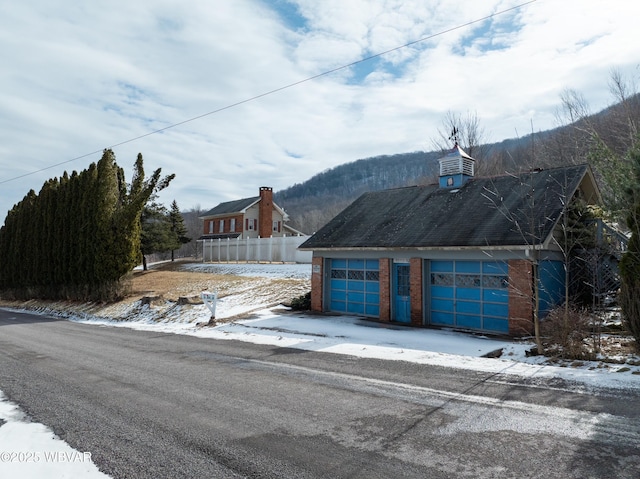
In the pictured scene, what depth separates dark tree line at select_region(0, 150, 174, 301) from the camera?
26312 mm

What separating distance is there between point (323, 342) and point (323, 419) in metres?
6.92

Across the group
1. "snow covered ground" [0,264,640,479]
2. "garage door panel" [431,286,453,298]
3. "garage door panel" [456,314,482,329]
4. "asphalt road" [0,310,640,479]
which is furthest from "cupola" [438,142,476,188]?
"asphalt road" [0,310,640,479]

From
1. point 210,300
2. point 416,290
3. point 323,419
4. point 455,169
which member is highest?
point 455,169

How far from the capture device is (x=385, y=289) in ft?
56.9

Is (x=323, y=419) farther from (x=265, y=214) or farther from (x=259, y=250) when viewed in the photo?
(x=265, y=214)

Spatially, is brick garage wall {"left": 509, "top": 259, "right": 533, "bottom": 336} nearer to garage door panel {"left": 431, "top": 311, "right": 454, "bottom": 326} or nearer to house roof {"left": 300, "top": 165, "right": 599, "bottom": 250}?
house roof {"left": 300, "top": 165, "right": 599, "bottom": 250}

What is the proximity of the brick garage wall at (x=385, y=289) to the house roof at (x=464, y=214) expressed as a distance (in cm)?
76

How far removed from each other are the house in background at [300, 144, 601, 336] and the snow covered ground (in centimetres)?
121

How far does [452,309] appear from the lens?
15.8 m

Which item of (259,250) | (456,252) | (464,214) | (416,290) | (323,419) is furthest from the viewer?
(259,250)

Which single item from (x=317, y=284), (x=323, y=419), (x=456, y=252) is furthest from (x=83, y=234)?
(x=323, y=419)

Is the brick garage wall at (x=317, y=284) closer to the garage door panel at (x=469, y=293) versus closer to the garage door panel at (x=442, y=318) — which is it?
the garage door panel at (x=442, y=318)

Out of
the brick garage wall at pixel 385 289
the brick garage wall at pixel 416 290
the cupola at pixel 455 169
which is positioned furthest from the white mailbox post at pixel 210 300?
the cupola at pixel 455 169

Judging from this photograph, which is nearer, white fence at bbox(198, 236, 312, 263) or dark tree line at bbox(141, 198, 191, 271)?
white fence at bbox(198, 236, 312, 263)
